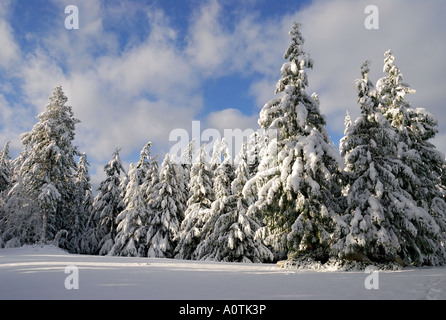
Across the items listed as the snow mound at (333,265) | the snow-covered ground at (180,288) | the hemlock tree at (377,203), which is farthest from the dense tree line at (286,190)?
the snow-covered ground at (180,288)

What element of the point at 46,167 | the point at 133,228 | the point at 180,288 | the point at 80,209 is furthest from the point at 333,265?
the point at 80,209

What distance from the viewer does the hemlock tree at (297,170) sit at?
13.0 m

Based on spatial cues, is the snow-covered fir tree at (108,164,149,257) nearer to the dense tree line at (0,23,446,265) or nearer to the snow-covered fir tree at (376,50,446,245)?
the dense tree line at (0,23,446,265)

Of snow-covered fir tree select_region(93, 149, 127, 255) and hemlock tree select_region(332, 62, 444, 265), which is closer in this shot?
hemlock tree select_region(332, 62, 444, 265)

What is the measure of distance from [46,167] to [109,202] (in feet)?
27.1

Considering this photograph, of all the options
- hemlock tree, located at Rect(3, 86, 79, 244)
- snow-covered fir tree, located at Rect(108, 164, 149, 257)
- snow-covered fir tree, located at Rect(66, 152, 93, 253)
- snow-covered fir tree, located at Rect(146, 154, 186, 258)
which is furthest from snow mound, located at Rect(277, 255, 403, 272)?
snow-covered fir tree, located at Rect(66, 152, 93, 253)

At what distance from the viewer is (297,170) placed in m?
13.2

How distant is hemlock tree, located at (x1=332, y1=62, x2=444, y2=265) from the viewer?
41.5ft

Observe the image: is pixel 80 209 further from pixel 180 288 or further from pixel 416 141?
pixel 416 141

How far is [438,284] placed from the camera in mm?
8484

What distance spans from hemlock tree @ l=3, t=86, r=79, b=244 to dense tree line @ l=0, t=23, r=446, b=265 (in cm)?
11
